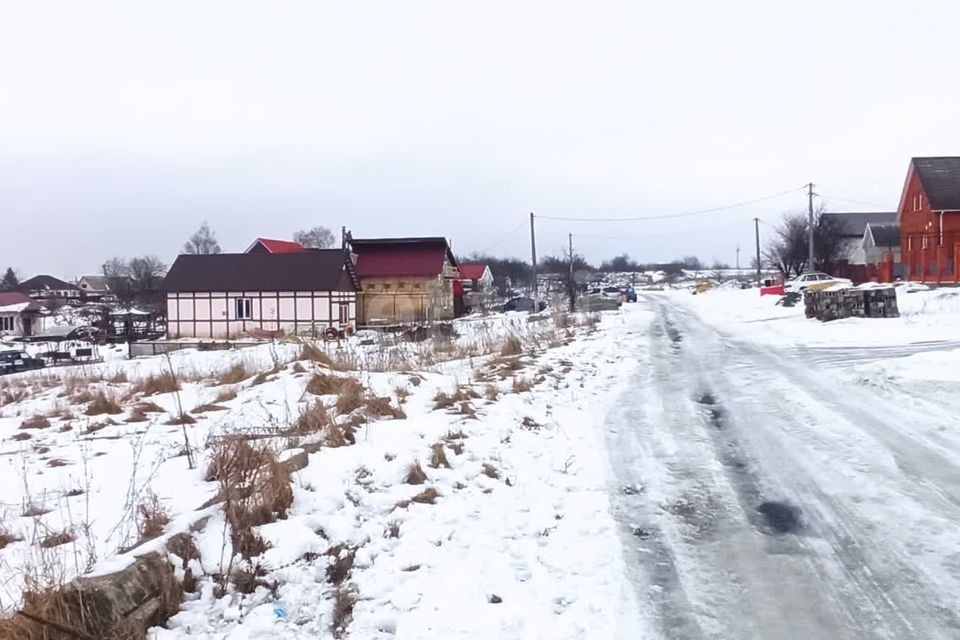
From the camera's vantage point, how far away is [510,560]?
472 centimetres

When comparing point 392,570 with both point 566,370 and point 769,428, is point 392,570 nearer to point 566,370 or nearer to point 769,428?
point 769,428

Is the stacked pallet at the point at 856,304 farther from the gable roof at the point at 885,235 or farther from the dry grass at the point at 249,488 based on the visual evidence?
the gable roof at the point at 885,235

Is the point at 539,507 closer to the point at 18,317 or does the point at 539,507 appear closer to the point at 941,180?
the point at 941,180

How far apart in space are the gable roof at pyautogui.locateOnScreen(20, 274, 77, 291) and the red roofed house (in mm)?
83716

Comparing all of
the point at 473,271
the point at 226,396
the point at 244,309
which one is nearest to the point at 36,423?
the point at 226,396

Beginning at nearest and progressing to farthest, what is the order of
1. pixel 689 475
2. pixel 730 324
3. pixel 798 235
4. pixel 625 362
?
pixel 689 475
pixel 625 362
pixel 730 324
pixel 798 235

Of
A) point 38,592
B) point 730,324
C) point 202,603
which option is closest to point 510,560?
point 202,603

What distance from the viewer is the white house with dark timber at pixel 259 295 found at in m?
46.0

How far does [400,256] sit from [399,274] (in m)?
1.91

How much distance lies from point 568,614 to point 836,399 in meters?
7.46

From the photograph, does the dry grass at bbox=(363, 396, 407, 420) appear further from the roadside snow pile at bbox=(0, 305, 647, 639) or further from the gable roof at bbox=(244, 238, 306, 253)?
the gable roof at bbox=(244, 238, 306, 253)

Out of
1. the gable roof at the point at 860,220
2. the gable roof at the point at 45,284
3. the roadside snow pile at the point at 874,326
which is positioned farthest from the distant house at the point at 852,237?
the gable roof at the point at 45,284

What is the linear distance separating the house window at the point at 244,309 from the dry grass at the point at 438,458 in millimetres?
42613

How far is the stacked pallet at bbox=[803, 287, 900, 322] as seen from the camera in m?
21.0
